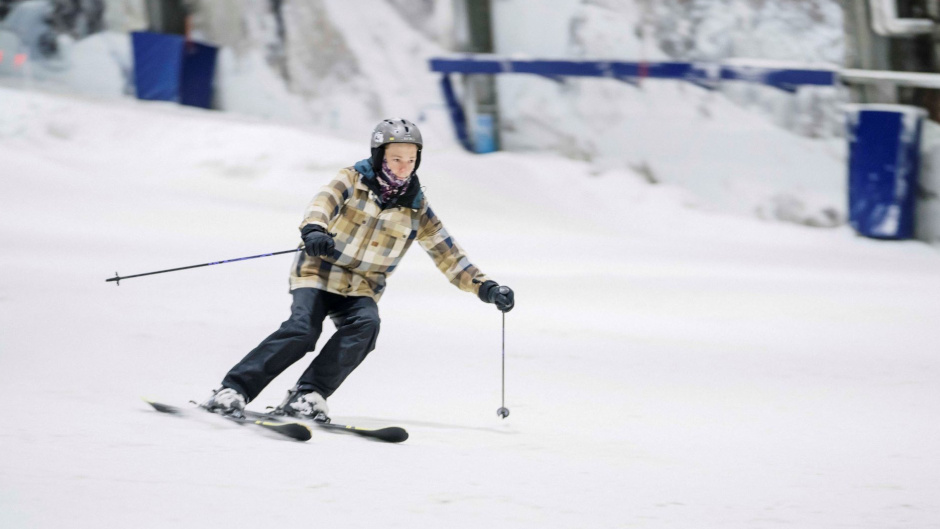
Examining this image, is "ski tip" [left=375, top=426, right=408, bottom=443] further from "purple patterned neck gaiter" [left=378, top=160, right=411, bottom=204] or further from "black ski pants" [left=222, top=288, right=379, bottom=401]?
"purple patterned neck gaiter" [left=378, top=160, right=411, bottom=204]

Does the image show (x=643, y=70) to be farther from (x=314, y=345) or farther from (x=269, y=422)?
(x=269, y=422)

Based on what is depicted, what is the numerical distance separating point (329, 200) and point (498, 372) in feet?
6.88

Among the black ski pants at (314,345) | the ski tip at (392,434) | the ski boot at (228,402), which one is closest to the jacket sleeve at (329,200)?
the black ski pants at (314,345)

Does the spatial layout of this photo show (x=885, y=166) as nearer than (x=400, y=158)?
No

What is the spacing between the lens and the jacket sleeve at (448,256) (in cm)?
529

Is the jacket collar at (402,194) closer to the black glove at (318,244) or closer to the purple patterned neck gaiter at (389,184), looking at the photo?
the purple patterned neck gaiter at (389,184)

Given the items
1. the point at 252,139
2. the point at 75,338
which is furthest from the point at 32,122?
the point at 75,338

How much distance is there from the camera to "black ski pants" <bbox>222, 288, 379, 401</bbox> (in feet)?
16.0

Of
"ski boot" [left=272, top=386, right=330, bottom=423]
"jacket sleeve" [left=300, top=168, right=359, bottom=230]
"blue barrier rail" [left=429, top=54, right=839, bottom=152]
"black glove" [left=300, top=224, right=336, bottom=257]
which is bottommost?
"ski boot" [left=272, top=386, right=330, bottom=423]

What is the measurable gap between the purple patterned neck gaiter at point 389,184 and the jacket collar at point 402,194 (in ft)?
0.06

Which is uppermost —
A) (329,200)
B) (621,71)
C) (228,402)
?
(621,71)

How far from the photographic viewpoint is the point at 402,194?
199 inches

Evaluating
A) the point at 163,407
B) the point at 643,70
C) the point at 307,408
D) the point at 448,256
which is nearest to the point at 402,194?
the point at 448,256

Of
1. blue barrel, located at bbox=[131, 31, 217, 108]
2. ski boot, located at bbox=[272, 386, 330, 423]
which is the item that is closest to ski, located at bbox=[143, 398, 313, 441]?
ski boot, located at bbox=[272, 386, 330, 423]
